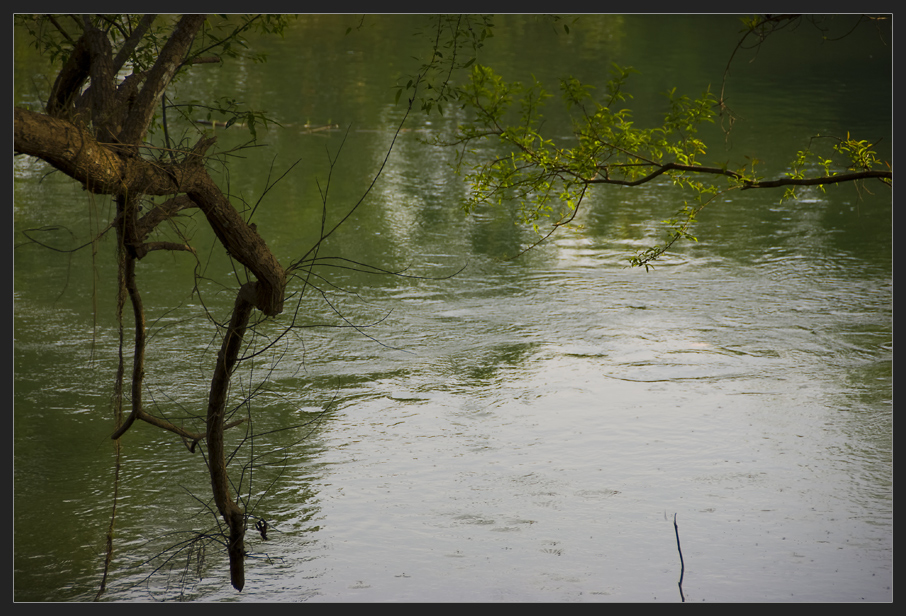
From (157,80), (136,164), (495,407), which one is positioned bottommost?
(495,407)

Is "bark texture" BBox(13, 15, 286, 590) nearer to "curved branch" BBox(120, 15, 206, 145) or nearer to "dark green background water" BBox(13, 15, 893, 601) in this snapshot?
"curved branch" BBox(120, 15, 206, 145)

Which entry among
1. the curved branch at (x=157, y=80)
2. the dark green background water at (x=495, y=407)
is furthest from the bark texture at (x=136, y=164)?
the dark green background water at (x=495, y=407)

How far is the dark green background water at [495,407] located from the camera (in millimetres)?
3656

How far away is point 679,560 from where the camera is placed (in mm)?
3668

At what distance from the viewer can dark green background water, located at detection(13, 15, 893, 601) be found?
3.66 metres

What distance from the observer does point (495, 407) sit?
497 centimetres

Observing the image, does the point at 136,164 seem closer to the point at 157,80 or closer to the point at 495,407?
the point at 157,80

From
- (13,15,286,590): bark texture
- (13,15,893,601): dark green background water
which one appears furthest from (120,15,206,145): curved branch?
(13,15,893,601): dark green background water

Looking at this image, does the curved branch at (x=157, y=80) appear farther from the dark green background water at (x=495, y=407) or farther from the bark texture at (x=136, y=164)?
the dark green background water at (x=495, y=407)

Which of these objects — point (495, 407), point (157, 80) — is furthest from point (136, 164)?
point (495, 407)

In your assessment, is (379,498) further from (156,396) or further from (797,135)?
(797,135)

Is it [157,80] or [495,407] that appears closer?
[157,80]

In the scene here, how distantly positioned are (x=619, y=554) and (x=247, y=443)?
6.29 feet

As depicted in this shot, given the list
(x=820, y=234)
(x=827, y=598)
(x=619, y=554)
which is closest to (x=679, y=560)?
(x=619, y=554)
